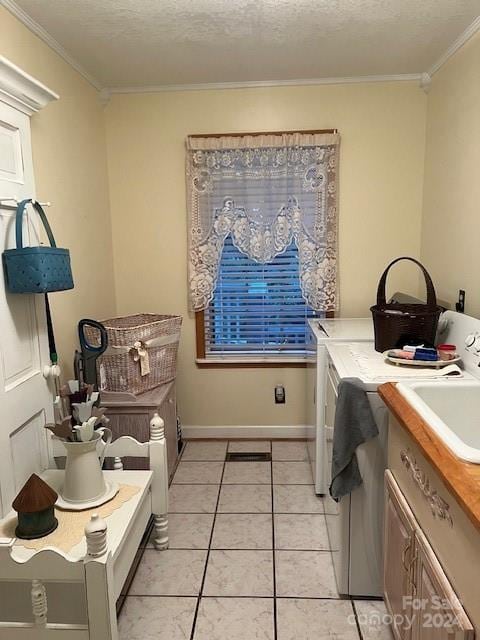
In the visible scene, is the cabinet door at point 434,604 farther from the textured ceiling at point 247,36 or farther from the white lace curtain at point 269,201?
the textured ceiling at point 247,36

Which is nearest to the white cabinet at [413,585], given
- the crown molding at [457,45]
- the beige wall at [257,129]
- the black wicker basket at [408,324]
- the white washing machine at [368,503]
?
the white washing machine at [368,503]

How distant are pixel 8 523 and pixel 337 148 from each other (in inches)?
107

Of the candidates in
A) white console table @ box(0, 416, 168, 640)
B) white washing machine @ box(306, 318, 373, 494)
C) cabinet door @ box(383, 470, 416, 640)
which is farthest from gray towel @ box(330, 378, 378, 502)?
white console table @ box(0, 416, 168, 640)

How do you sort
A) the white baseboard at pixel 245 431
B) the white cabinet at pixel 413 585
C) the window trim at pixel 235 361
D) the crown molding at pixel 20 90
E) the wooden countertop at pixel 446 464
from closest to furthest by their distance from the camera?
the wooden countertop at pixel 446 464
the white cabinet at pixel 413 585
the crown molding at pixel 20 90
the window trim at pixel 235 361
the white baseboard at pixel 245 431

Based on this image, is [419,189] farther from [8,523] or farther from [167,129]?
[8,523]

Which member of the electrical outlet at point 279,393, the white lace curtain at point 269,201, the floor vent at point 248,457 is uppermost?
the white lace curtain at point 269,201

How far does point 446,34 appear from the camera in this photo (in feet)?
7.73

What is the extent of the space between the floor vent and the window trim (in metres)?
0.61

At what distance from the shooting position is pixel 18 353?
181 cm

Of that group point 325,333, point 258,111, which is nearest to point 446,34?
point 258,111

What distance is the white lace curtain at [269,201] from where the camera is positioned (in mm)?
3033

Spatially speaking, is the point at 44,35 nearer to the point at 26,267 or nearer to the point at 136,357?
the point at 26,267

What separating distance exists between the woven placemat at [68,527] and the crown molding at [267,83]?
252 centimetres

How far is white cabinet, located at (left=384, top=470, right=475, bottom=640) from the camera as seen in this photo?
3.43ft
